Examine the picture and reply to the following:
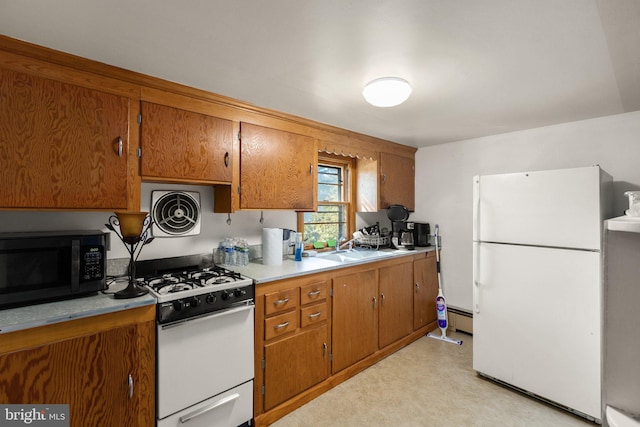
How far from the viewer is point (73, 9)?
1.18 meters

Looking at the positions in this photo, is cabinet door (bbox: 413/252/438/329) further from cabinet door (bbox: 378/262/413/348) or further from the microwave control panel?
the microwave control panel

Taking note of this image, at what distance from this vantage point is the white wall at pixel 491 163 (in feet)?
8.11

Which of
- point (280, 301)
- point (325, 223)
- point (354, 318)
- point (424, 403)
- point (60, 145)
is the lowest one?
point (424, 403)

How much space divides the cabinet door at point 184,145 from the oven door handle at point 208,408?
138 centimetres

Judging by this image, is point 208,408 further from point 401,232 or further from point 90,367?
point 401,232

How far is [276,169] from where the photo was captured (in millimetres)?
2436

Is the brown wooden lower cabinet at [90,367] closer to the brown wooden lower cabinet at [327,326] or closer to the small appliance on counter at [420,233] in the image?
the brown wooden lower cabinet at [327,326]

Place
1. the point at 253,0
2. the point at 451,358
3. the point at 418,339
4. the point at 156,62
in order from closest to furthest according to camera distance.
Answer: the point at 253,0 < the point at 156,62 < the point at 451,358 < the point at 418,339

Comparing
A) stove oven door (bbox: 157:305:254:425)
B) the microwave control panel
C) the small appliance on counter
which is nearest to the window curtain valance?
the small appliance on counter

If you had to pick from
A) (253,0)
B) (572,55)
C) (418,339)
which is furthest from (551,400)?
(253,0)

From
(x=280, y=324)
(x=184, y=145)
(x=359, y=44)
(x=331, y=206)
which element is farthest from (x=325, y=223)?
(x=359, y=44)

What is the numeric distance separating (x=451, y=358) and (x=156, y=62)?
3.33 m

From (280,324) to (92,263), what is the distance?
1.17m

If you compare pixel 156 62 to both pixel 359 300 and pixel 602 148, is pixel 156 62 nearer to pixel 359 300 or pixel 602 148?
pixel 359 300
